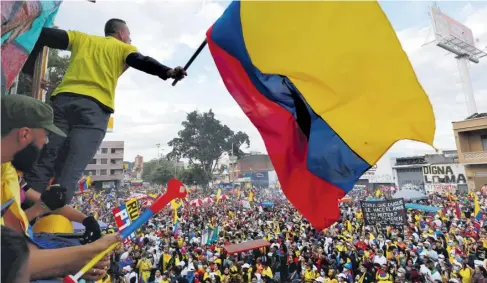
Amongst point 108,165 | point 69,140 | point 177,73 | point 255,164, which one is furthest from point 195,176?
point 177,73

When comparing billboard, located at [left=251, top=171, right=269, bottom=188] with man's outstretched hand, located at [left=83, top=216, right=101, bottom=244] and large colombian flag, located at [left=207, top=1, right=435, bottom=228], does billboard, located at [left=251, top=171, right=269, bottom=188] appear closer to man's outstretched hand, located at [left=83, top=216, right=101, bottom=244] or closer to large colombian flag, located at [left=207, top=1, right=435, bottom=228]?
large colombian flag, located at [left=207, top=1, right=435, bottom=228]

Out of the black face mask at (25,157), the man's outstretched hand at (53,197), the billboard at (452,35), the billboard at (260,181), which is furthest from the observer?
the billboard at (260,181)

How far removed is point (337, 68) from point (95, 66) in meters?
1.76

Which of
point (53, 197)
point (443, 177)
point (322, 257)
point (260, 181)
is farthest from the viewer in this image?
point (260, 181)

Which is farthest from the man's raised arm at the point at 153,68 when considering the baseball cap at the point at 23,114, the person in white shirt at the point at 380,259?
the person in white shirt at the point at 380,259

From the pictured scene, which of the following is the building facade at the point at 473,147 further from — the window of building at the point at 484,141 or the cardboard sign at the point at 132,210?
the cardboard sign at the point at 132,210

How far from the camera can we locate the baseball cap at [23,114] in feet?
4.21

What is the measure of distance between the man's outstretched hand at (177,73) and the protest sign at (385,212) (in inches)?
489

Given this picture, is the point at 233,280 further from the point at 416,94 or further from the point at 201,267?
the point at 416,94

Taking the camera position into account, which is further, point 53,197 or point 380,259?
point 380,259

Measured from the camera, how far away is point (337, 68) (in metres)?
2.46

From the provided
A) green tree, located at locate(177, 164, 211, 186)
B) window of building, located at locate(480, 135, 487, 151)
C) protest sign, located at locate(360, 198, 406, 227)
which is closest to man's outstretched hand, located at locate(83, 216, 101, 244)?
protest sign, located at locate(360, 198, 406, 227)

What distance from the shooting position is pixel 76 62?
233 centimetres

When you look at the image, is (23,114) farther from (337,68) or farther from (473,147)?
(473,147)
